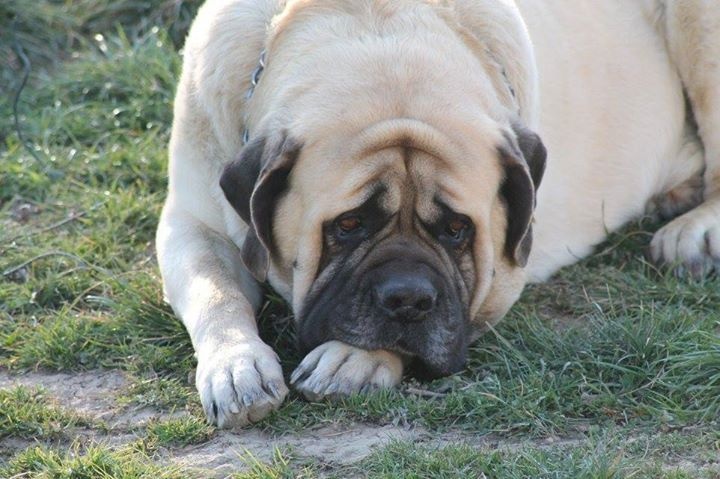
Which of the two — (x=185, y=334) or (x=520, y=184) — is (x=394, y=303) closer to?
(x=520, y=184)

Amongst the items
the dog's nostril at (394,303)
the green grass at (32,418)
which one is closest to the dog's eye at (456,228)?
the dog's nostril at (394,303)

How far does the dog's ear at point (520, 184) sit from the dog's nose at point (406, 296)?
16.3 inches

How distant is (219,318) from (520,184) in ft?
3.08

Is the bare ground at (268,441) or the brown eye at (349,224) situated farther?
the brown eye at (349,224)

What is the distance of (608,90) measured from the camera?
4871 mm

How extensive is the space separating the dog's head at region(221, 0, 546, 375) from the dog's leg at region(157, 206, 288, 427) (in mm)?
200

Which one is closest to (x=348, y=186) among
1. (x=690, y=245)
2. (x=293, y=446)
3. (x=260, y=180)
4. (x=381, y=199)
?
(x=381, y=199)

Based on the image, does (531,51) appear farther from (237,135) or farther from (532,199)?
(237,135)

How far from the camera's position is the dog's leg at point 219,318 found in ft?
11.7

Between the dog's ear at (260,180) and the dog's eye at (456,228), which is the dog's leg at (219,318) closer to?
the dog's ear at (260,180)

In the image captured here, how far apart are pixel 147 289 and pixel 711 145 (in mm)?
2159

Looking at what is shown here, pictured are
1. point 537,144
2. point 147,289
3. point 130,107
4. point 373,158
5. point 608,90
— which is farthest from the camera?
point 130,107

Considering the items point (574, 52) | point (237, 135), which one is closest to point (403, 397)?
point (237, 135)

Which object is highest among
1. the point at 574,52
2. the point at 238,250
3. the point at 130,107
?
the point at 574,52
